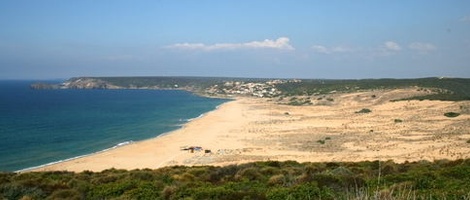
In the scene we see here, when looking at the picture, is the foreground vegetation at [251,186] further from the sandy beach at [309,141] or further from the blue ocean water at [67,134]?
the blue ocean water at [67,134]

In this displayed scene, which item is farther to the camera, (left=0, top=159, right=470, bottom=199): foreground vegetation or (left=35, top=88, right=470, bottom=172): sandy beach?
(left=35, top=88, right=470, bottom=172): sandy beach

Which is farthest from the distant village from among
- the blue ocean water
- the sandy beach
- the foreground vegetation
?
the foreground vegetation

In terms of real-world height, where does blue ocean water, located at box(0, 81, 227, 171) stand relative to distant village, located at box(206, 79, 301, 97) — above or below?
below

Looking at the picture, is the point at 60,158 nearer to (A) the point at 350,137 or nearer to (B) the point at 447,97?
(A) the point at 350,137

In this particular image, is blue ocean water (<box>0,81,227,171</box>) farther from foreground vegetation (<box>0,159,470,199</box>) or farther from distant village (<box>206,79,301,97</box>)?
distant village (<box>206,79,301,97</box>)

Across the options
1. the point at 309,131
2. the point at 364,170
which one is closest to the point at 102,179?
the point at 364,170

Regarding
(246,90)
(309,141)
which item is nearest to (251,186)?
(309,141)

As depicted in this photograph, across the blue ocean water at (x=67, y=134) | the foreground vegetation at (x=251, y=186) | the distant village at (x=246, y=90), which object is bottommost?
the blue ocean water at (x=67, y=134)

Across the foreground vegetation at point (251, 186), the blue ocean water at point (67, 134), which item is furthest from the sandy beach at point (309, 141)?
the foreground vegetation at point (251, 186)
